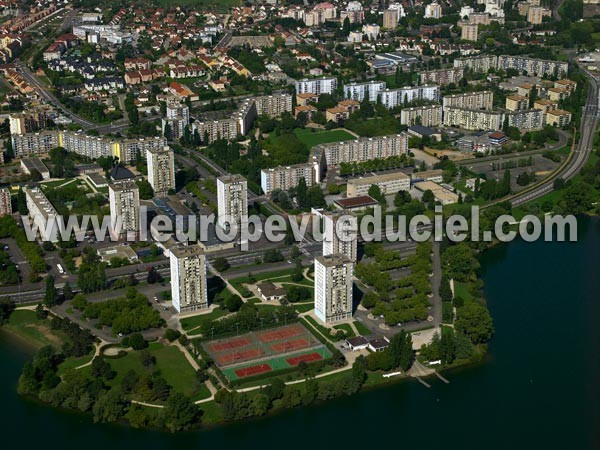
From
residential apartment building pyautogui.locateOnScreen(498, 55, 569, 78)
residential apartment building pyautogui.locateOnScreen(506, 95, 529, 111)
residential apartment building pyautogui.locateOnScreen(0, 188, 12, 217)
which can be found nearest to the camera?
residential apartment building pyautogui.locateOnScreen(0, 188, 12, 217)

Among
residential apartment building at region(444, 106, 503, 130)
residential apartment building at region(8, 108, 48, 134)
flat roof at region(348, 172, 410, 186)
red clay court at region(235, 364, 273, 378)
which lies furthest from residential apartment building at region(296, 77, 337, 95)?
red clay court at region(235, 364, 273, 378)

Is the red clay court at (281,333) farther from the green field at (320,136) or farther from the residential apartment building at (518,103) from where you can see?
the residential apartment building at (518,103)

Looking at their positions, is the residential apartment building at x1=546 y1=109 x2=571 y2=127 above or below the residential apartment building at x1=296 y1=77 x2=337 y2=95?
below

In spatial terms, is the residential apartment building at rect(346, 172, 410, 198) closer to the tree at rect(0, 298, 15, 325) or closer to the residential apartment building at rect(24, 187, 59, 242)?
the residential apartment building at rect(24, 187, 59, 242)

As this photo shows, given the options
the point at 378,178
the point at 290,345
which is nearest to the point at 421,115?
the point at 378,178

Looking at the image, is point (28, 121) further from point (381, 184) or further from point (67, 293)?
point (67, 293)
